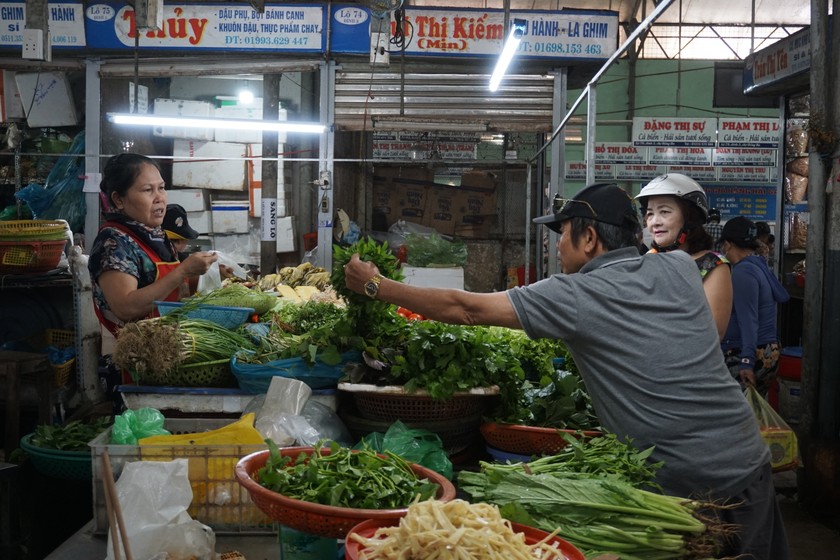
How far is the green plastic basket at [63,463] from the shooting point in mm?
4062

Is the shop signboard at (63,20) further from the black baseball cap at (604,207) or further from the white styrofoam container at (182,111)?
the black baseball cap at (604,207)

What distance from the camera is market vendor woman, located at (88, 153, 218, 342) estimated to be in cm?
409

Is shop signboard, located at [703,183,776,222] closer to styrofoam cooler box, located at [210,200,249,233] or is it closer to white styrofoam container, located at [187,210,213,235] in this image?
styrofoam cooler box, located at [210,200,249,233]

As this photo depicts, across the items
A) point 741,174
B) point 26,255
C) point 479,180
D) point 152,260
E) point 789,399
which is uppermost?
point 741,174

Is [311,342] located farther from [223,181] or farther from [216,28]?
[223,181]

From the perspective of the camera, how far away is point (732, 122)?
49.1ft

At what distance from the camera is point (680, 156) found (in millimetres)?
15203

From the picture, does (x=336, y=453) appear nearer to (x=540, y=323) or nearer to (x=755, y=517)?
(x=540, y=323)

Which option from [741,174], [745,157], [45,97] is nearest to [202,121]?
[45,97]

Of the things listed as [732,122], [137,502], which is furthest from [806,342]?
[732,122]

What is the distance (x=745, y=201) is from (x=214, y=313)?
15180mm

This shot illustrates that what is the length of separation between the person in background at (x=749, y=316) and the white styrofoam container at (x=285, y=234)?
8486mm

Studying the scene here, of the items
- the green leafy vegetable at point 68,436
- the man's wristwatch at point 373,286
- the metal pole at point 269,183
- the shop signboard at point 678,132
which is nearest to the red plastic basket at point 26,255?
the metal pole at point 269,183

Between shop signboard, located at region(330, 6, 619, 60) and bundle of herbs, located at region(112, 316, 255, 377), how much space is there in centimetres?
722
